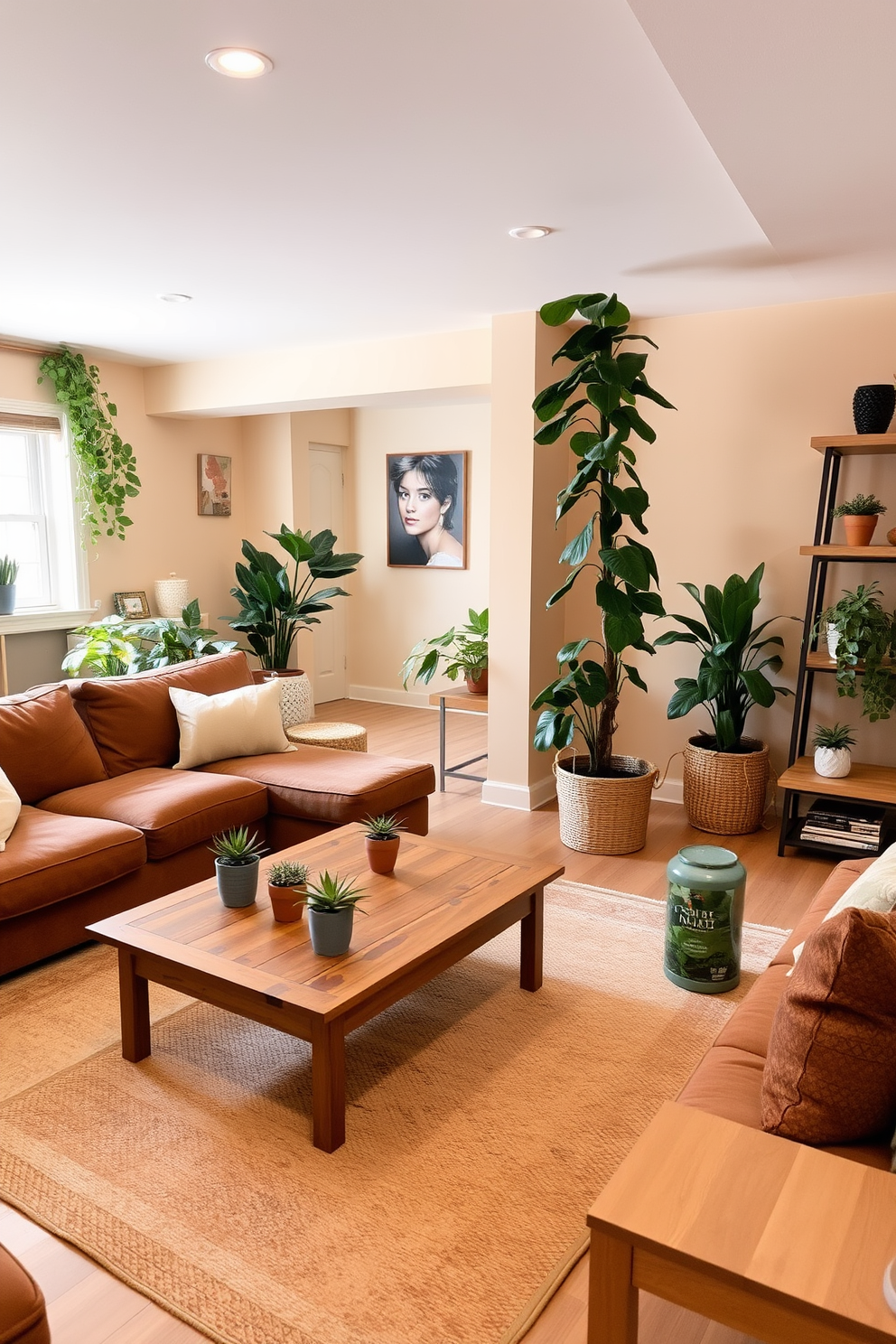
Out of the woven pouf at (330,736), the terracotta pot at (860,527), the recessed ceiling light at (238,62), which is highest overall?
the recessed ceiling light at (238,62)

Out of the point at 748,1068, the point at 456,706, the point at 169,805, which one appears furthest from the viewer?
the point at 456,706

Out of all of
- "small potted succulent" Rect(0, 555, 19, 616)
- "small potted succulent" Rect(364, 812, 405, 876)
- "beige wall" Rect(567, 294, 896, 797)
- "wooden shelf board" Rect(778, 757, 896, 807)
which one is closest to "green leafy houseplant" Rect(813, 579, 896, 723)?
"wooden shelf board" Rect(778, 757, 896, 807)

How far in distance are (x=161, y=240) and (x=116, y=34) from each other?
1.42 metres

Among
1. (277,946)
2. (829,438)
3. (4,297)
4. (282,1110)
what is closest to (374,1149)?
(282,1110)

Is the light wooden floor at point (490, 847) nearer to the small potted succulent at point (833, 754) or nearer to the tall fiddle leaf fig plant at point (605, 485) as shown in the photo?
the small potted succulent at point (833, 754)

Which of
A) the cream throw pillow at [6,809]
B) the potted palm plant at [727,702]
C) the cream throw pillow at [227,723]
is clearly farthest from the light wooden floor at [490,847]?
the cream throw pillow at [6,809]

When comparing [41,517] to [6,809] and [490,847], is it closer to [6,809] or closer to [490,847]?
[6,809]

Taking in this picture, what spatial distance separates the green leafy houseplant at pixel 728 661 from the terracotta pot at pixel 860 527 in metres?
0.40

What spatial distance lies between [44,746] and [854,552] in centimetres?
317

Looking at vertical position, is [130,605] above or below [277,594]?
below

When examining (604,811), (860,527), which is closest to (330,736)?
(604,811)

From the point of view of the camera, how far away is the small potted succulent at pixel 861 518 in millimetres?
3859

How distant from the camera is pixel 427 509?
698cm

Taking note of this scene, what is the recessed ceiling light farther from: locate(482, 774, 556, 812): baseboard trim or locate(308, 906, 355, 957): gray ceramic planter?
locate(482, 774, 556, 812): baseboard trim
